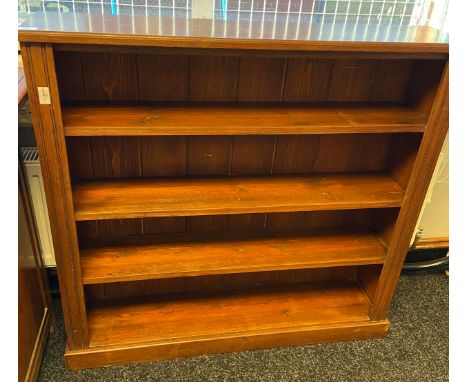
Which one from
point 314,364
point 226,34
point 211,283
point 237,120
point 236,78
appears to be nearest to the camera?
point 226,34

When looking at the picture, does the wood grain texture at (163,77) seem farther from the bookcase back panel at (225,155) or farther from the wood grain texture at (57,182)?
the wood grain texture at (57,182)

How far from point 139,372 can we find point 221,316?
0.38 metres

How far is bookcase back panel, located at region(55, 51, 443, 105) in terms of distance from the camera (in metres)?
1.33

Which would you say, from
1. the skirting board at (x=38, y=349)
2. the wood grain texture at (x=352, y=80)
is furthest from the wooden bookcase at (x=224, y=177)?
the skirting board at (x=38, y=349)

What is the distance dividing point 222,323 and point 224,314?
5cm

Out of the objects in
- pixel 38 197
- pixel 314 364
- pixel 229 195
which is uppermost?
pixel 229 195

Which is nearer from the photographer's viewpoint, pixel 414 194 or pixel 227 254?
pixel 414 194

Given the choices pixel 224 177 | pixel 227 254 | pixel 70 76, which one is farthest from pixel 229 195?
pixel 70 76

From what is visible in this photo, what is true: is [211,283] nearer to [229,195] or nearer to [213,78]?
[229,195]

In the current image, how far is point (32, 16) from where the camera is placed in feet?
4.00

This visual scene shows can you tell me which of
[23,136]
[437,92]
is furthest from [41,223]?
[437,92]

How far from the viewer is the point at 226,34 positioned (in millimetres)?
1188

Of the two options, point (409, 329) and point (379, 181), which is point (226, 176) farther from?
point (409, 329)

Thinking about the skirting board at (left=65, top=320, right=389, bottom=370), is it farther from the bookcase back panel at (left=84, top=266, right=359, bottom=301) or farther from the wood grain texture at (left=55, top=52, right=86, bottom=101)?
the wood grain texture at (left=55, top=52, right=86, bottom=101)
